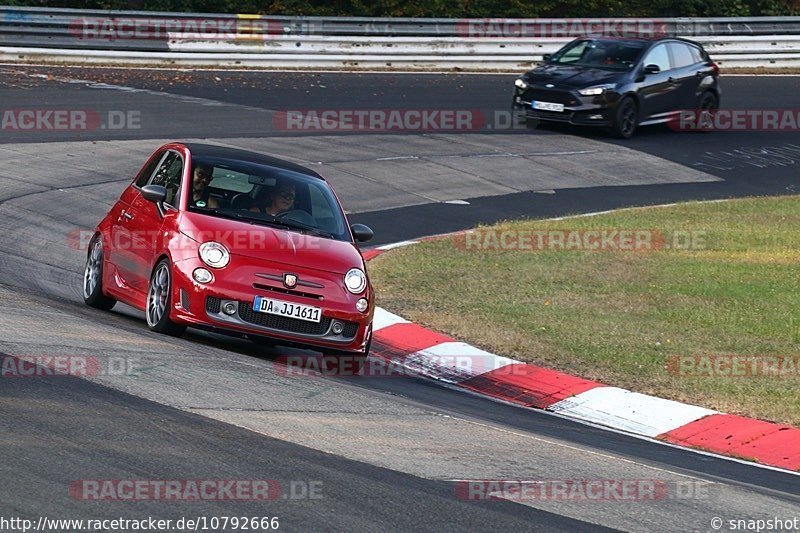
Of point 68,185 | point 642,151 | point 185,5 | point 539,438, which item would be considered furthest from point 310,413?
point 185,5

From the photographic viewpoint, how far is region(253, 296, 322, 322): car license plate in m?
9.64

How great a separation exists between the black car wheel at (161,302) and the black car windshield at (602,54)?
51.1ft

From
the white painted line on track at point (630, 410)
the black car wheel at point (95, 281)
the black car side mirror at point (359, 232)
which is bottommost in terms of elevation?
the white painted line on track at point (630, 410)

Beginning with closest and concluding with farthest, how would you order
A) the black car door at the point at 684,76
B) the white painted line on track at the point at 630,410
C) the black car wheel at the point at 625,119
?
the white painted line on track at the point at 630,410 → the black car wheel at the point at 625,119 → the black car door at the point at 684,76

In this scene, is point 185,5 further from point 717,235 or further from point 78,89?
point 717,235

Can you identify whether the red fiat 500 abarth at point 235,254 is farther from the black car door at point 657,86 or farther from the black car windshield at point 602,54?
the black car door at point 657,86

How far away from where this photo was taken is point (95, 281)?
37.0ft

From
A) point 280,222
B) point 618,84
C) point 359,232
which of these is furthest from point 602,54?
point 280,222

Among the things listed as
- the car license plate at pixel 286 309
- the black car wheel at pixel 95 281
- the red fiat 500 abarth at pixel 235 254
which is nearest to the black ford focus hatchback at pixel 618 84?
the red fiat 500 abarth at pixel 235 254

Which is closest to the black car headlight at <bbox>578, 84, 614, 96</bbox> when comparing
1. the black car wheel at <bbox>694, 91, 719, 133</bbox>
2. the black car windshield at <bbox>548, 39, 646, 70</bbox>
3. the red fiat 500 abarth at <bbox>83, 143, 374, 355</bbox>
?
the black car windshield at <bbox>548, 39, 646, 70</bbox>

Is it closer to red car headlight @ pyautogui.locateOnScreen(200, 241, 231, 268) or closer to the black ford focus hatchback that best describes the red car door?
red car headlight @ pyautogui.locateOnScreen(200, 241, 231, 268)

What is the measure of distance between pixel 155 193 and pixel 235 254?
1.06 m

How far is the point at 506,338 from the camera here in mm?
11344

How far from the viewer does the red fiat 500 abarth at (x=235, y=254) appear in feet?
31.7
